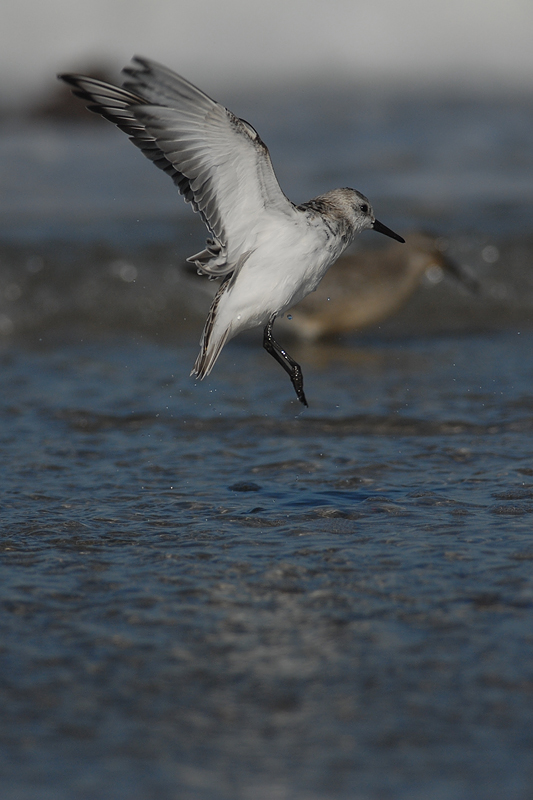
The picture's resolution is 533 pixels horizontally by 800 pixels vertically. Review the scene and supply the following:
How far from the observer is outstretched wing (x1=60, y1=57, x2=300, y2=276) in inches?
153

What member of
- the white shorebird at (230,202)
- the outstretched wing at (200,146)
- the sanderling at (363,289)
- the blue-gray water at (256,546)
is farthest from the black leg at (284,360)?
the sanderling at (363,289)

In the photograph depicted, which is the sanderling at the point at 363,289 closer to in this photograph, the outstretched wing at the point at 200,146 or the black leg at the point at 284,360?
the black leg at the point at 284,360

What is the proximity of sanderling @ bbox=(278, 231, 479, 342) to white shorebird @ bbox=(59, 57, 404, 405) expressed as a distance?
97.6 inches

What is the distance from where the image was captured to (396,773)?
2342 mm

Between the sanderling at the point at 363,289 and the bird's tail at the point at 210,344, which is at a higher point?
the sanderling at the point at 363,289

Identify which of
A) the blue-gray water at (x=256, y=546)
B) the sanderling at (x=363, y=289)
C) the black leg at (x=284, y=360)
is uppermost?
the sanderling at (x=363, y=289)

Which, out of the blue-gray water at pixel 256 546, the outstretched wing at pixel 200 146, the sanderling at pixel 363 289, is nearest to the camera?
the blue-gray water at pixel 256 546

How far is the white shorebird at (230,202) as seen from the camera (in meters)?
3.93

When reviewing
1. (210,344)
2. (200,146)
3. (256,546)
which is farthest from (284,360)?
(256,546)

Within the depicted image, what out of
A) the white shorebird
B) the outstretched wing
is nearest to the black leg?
the white shorebird

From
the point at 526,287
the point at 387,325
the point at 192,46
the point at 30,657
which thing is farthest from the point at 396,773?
the point at 192,46

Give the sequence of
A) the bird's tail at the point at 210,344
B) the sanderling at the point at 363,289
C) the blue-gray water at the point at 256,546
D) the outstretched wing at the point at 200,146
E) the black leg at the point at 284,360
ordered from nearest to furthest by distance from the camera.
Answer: the blue-gray water at the point at 256,546 < the outstretched wing at the point at 200,146 < the bird's tail at the point at 210,344 < the black leg at the point at 284,360 < the sanderling at the point at 363,289

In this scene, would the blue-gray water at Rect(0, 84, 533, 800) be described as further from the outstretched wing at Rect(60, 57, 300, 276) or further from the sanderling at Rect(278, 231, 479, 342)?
the outstretched wing at Rect(60, 57, 300, 276)

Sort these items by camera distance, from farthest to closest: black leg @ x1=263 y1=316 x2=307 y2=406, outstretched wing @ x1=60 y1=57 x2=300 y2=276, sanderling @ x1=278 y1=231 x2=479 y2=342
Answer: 1. sanderling @ x1=278 y1=231 x2=479 y2=342
2. black leg @ x1=263 y1=316 x2=307 y2=406
3. outstretched wing @ x1=60 y1=57 x2=300 y2=276
